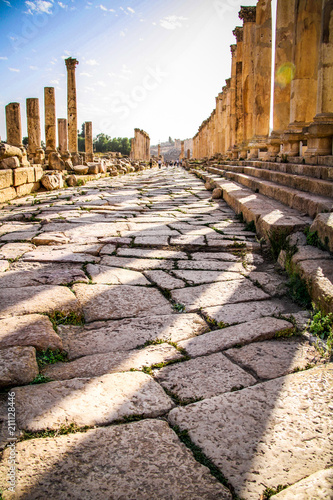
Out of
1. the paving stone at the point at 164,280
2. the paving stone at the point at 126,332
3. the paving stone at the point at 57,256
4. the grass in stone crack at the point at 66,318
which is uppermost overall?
the paving stone at the point at 57,256

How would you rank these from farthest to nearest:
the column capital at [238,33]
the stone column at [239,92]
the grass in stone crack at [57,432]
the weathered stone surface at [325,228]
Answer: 1. the stone column at [239,92]
2. the column capital at [238,33]
3. the weathered stone surface at [325,228]
4. the grass in stone crack at [57,432]

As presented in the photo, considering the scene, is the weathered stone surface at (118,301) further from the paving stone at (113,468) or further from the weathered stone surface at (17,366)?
the paving stone at (113,468)

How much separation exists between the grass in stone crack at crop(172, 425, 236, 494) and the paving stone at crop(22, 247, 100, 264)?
97.2 inches

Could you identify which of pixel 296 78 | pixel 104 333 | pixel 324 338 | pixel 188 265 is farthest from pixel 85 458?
pixel 296 78

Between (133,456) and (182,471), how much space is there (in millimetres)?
180

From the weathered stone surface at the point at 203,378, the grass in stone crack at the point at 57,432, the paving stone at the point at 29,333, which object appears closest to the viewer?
the grass in stone crack at the point at 57,432

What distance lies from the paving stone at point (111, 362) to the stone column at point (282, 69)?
8.37 metres

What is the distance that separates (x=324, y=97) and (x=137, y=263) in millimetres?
4912

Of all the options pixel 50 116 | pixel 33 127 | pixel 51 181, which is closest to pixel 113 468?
pixel 51 181

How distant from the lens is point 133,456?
1319mm

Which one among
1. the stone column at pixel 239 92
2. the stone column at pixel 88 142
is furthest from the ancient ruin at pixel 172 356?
the stone column at pixel 88 142

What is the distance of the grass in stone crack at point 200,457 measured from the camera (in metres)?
1.23

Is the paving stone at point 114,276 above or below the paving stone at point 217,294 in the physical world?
above

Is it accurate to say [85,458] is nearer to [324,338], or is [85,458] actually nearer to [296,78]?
[324,338]
